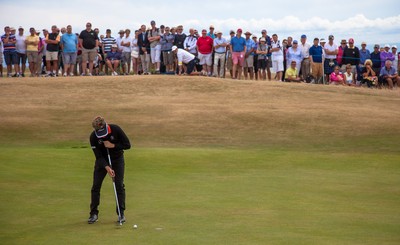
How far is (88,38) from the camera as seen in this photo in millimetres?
40688

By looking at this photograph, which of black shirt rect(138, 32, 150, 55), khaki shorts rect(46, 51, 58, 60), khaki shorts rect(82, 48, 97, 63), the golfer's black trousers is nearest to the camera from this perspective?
the golfer's black trousers

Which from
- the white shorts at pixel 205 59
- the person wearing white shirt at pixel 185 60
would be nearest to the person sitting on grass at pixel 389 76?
the white shorts at pixel 205 59

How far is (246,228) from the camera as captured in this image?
54.0ft

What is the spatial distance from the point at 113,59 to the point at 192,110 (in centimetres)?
844

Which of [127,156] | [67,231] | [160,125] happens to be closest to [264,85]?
[160,125]

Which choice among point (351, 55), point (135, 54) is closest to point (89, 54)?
point (135, 54)

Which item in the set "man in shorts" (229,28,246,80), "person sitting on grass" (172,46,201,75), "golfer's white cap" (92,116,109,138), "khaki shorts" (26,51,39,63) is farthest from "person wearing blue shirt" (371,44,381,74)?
"golfer's white cap" (92,116,109,138)

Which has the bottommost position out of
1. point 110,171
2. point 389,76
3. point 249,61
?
point 110,171

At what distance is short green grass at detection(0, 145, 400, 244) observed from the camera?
15.9 m

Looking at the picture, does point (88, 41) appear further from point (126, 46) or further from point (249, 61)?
point (249, 61)

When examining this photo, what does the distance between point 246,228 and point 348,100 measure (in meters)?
23.8

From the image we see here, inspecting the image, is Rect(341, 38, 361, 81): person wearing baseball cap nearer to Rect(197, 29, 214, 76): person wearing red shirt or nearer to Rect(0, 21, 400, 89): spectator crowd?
Rect(0, 21, 400, 89): spectator crowd

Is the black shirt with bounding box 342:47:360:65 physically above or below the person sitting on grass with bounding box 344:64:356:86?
above

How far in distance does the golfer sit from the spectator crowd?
2300 cm
